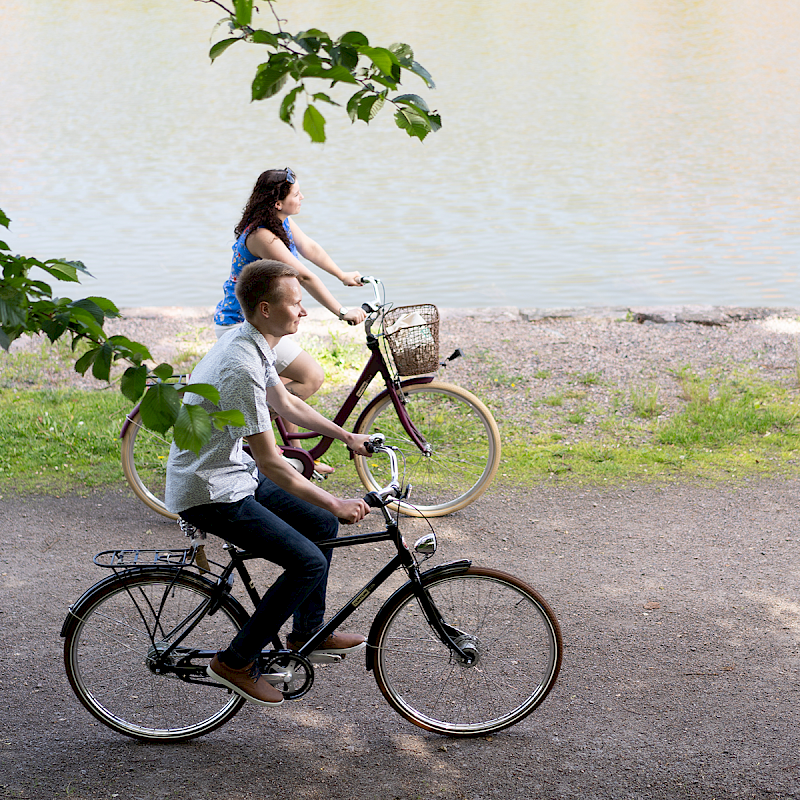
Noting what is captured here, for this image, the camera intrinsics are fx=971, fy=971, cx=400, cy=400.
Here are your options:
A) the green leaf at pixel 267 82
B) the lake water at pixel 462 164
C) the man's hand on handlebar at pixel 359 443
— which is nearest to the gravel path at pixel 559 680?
the man's hand on handlebar at pixel 359 443

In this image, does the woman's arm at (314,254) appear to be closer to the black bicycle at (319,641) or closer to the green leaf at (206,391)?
the black bicycle at (319,641)

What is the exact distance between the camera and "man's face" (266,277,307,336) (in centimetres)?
337

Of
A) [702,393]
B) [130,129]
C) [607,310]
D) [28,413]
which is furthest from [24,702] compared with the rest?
[130,129]

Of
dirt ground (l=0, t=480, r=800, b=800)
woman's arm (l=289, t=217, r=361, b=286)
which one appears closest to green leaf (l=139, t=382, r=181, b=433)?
dirt ground (l=0, t=480, r=800, b=800)

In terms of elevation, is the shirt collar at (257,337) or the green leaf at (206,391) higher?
the green leaf at (206,391)

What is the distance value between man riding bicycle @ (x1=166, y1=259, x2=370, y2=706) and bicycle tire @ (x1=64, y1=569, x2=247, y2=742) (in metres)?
0.17

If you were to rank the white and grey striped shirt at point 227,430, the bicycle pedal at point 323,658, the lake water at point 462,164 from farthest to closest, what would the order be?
1. the lake water at point 462,164
2. the bicycle pedal at point 323,658
3. the white and grey striped shirt at point 227,430

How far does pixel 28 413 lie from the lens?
23.2 ft

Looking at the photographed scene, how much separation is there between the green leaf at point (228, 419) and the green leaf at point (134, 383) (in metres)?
0.19

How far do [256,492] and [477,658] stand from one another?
1.03m

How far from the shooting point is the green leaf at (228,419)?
2.44m

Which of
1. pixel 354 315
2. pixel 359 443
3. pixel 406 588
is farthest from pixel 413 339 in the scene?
pixel 406 588

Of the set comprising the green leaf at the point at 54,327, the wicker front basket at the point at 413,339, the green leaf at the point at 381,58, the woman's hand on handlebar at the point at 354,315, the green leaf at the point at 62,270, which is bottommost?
the wicker front basket at the point at 413,339

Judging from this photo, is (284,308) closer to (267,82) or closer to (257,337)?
(257,337)
